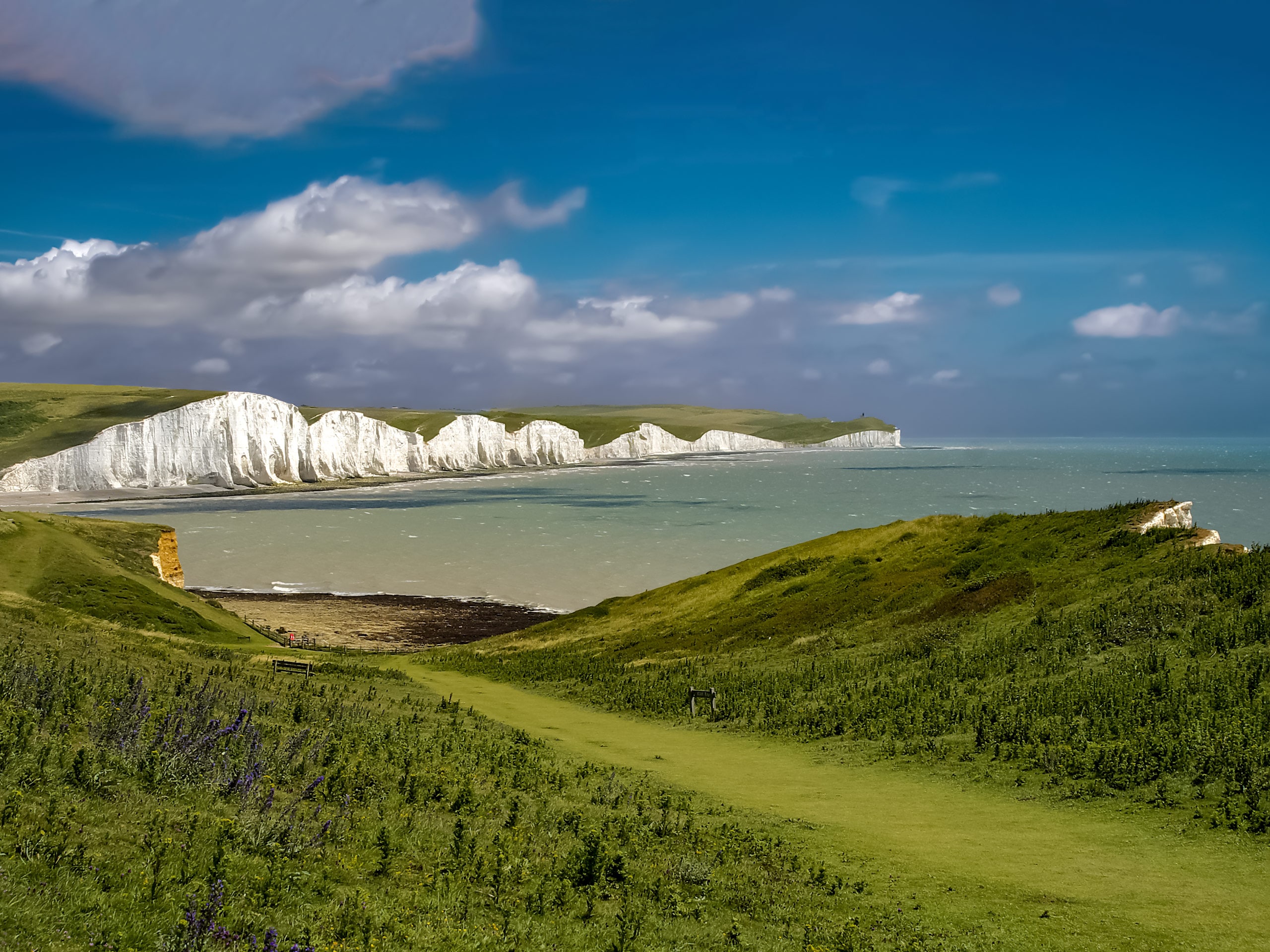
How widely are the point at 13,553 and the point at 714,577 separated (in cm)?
3728

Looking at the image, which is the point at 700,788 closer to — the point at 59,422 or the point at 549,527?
the point at 549,527

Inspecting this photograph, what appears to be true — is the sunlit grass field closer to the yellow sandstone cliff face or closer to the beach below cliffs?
the yellow sandstone cliff face

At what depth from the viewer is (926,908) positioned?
451 inches

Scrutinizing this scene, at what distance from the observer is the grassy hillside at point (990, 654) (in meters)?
17.3

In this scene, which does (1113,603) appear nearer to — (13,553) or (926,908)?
(926,908)

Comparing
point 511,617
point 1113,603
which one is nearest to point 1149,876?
point 1113,603

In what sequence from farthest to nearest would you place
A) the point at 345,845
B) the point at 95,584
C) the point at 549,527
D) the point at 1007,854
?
the point at 549,527, the point at 95,584, the point at 1007,854, the point at 345,845

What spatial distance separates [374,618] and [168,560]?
52.5 ft

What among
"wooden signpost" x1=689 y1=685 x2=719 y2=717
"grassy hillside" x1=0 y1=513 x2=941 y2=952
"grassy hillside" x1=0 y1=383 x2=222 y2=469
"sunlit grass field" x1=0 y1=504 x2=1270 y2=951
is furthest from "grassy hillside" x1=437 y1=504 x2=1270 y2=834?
"grassy hillside" x1=0 y1=383 x2=222 y2=469

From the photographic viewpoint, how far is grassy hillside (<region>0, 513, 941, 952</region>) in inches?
338

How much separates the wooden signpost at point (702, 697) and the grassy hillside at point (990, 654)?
1.66 feet

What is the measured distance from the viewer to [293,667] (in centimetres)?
3017

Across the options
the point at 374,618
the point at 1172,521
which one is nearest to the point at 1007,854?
the point at 1172,521

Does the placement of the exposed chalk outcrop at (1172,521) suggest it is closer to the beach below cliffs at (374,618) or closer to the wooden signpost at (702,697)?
the wooden signpost at (702,697)
